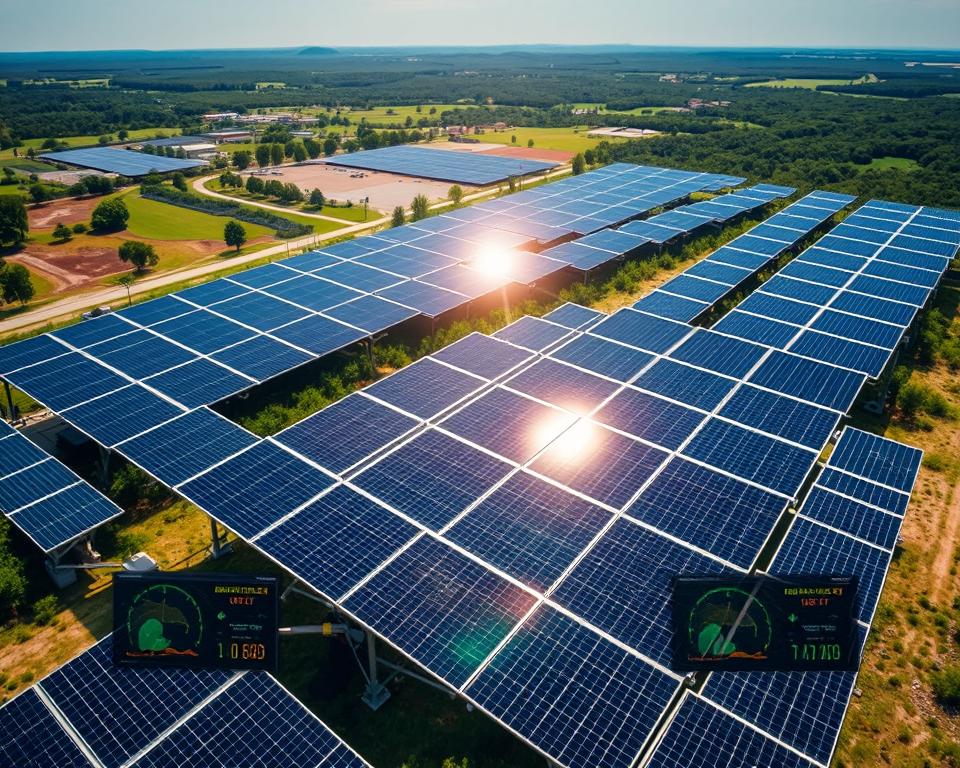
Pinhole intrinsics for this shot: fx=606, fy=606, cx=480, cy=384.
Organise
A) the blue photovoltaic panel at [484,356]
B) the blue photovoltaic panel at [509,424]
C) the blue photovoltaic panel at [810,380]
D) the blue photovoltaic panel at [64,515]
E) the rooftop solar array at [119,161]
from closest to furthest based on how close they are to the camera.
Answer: the blue photovoltaic panel at [64,515] → the blue photovoltaic panel at [509,424] → the blue photovoltaic panel at [810,380] → the blue photovoltaic panel at [484,356] → the rooftop solar array at [119,161]

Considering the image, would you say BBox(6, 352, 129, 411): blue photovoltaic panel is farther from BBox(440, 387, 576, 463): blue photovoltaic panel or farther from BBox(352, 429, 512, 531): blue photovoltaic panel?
BBox(440, 387, 576, 463): blue photovoltaic panel

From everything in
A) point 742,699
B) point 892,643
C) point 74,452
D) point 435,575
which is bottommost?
point 892,643

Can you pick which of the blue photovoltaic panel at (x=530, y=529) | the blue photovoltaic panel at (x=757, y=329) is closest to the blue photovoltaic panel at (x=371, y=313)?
the blue photovoltaic panel at (x=530, y=529)

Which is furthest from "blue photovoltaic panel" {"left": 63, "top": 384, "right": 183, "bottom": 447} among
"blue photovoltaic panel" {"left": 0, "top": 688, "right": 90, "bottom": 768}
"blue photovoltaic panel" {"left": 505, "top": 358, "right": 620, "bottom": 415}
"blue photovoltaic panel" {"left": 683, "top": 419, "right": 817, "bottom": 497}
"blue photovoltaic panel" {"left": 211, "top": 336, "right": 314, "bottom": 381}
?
"blue photovoltaic panel" {"left": 683, "top": 419, "right": 817, "bottom": 497}

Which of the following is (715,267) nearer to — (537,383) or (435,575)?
(537,383)

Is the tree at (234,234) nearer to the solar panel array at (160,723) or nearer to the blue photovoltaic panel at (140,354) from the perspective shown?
the blue photovoltaic panel at (140,354)

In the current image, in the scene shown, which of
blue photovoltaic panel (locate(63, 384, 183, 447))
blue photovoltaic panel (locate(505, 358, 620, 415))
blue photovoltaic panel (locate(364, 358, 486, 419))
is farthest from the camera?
blue photovoltaic panel (locate(63, 384, 183, 447))

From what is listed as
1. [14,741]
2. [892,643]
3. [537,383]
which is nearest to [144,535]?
[14,741]
